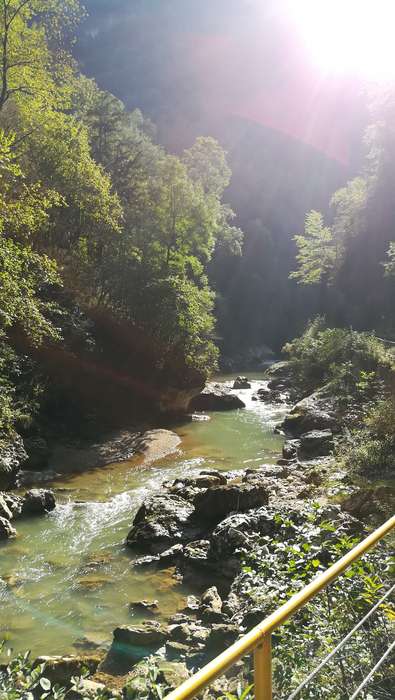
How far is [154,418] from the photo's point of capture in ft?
74.5

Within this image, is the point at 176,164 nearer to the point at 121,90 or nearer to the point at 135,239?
the point at 135,239

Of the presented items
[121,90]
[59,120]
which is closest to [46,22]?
[59,120]

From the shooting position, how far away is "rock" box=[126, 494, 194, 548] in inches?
368

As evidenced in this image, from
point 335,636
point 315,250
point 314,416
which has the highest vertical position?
point 315,250

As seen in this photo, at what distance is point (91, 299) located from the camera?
2495 centimetres

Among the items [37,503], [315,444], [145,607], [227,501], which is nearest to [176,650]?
[145,607]

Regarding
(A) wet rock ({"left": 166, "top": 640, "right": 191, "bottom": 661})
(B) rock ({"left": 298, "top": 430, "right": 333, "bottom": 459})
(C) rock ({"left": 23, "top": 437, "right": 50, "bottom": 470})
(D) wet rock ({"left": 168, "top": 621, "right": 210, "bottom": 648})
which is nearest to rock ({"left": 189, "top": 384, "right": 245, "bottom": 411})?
(B) rock ({"left": 298, "top": 430, "right": 333, "bottom": 459})

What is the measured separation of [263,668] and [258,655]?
66 millimetres

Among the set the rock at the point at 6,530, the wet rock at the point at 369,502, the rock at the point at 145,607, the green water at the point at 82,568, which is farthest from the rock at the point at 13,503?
the wet rock at the point at 369,502

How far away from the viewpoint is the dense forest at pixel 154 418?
18.0 ft

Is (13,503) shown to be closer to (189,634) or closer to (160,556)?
(160,556)

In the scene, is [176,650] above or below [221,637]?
below

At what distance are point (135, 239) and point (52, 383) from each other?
9550mm

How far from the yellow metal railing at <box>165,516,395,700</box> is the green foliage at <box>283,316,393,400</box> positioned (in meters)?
12.8
